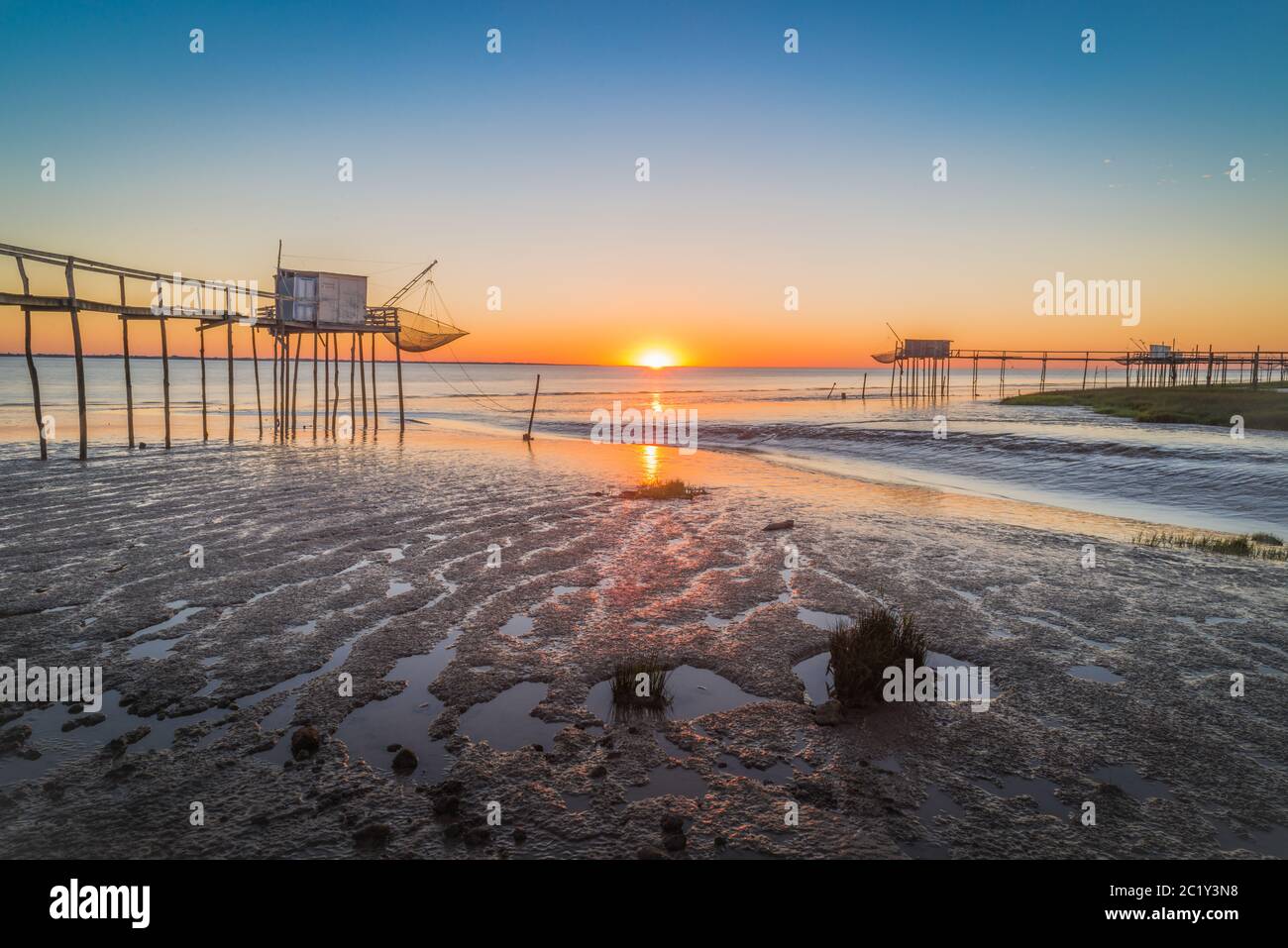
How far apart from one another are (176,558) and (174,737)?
5.83 m

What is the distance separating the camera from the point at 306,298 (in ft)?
98.7

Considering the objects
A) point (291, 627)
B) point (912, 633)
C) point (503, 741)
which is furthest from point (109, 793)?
point (912, 633)

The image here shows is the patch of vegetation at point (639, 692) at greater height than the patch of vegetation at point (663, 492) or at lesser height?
lesser

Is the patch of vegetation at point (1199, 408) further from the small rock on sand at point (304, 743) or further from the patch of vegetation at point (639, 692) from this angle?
the small rock on sand at point (304, 743)

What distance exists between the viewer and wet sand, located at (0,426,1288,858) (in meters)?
4.18

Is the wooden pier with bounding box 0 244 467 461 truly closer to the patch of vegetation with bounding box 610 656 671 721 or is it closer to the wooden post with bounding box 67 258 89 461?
the wooden post with bounding box 67 258 89 461

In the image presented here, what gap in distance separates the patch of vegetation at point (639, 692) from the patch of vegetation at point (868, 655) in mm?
1520

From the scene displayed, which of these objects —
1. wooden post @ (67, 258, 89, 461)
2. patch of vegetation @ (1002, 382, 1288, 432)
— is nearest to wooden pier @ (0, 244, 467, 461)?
wooden post @ (67, 258, 89, 461)

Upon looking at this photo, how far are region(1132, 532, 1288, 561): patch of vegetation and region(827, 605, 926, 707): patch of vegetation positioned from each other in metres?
8.33

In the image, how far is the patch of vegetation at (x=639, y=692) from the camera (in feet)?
18.9
